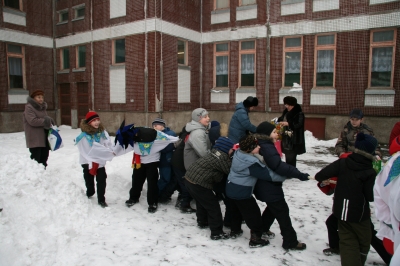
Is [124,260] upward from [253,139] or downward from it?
downward

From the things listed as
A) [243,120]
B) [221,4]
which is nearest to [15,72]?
[221,4]

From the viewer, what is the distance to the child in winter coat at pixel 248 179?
3.67 metres

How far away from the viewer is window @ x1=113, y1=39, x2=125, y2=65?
14422mm

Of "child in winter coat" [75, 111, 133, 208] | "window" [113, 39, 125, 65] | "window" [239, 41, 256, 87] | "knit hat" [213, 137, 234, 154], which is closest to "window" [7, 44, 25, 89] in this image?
"window" [113, 39, 125, 65]

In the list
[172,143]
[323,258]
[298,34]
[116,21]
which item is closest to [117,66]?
[116,21]

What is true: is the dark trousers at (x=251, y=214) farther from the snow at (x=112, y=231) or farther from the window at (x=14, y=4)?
the window at (x=14, y=4)

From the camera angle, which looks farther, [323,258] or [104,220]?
[104,220]

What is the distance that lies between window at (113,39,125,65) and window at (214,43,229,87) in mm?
4493

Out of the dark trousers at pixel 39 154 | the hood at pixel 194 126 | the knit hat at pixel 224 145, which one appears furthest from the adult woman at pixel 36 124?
the knit hat at pixel 224 145

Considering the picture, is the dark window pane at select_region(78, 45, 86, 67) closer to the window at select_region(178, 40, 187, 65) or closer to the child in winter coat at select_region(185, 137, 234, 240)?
the window at select_region(178, 40, 187, 65)

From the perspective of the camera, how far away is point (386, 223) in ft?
9.05

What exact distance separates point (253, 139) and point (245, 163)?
30cm

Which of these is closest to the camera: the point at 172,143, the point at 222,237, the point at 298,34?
the point at 222,237

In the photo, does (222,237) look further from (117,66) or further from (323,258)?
(117,66)
